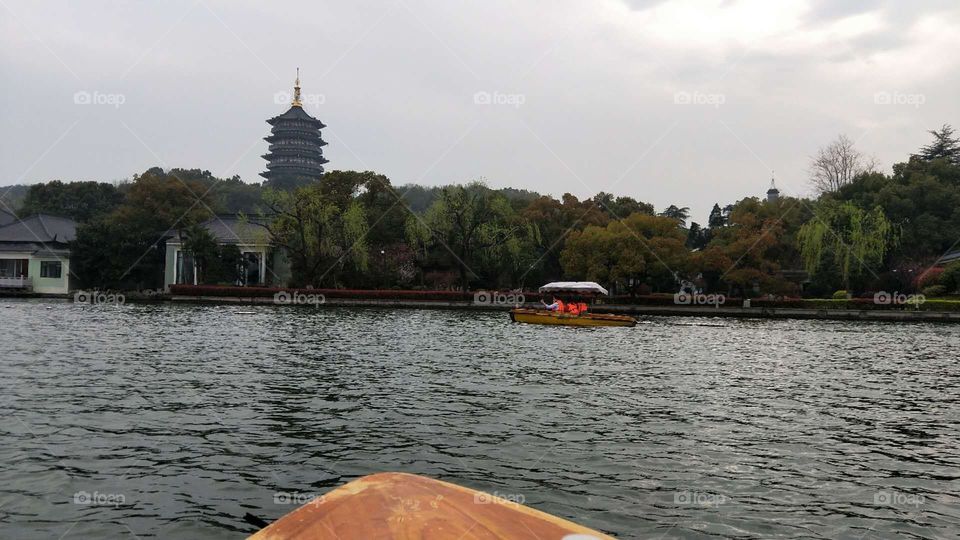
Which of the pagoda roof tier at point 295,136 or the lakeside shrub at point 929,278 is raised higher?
the pagoda roof tier at point 295,136

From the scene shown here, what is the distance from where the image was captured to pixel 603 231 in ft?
148

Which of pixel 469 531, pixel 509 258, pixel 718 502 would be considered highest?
pixel 509 258

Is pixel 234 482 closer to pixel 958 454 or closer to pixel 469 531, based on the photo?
pixel 469 531

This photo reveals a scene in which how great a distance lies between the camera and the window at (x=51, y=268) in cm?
5206

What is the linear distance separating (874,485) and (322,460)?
618 centimetres

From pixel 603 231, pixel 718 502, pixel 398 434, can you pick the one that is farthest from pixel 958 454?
pixel 603 231

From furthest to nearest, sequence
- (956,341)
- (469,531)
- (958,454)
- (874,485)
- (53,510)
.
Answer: (956,341), (958,454), (874,485), (53,510), (469,531)

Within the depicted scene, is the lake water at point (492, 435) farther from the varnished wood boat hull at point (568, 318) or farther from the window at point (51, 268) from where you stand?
the window at point (51, 268)

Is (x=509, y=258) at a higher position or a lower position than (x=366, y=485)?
higher
